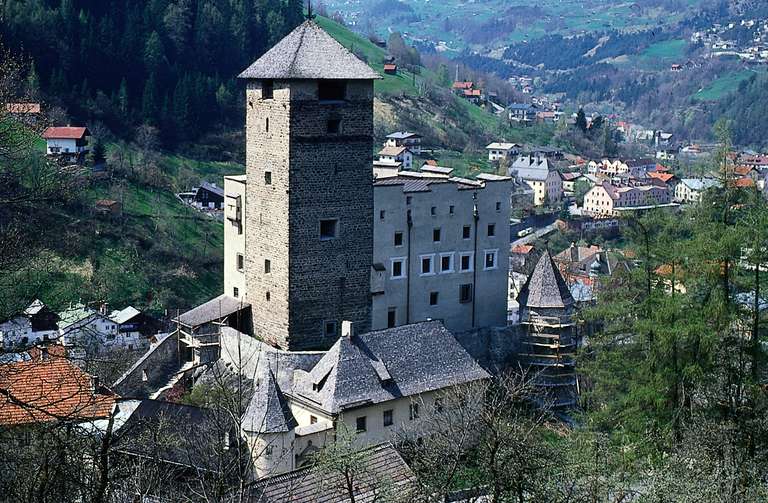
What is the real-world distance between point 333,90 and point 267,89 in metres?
2.18

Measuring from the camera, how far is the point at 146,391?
36219mm

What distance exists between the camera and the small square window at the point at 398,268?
38.8 metres

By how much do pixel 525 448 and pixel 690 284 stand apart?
9345mm

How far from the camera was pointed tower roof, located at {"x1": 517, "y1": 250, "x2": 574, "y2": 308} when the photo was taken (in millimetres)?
40000

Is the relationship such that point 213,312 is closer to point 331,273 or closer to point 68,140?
point 331,273

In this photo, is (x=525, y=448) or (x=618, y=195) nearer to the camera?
(x=525, y=448)

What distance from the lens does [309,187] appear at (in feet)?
118

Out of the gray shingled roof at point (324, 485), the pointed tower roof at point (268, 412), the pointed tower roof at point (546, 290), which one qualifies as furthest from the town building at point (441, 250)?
the gray shingled roof at point (324, 485)

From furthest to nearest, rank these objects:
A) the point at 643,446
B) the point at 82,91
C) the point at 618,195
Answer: the point at 618,195
the point at 82,91
the point at 643,446

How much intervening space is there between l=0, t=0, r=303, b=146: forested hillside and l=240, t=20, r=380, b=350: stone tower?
157 feet

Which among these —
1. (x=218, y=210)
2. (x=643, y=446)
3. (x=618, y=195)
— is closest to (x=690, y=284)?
(x=643, y=446)

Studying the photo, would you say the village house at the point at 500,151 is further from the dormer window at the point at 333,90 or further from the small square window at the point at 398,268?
the dormer window at the point at 333,90

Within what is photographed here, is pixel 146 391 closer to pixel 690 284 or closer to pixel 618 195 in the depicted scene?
pixel 690 284

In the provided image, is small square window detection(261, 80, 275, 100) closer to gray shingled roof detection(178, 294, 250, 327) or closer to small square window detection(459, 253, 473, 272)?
gray shingled roof detection(178, 294, 250, 327)
